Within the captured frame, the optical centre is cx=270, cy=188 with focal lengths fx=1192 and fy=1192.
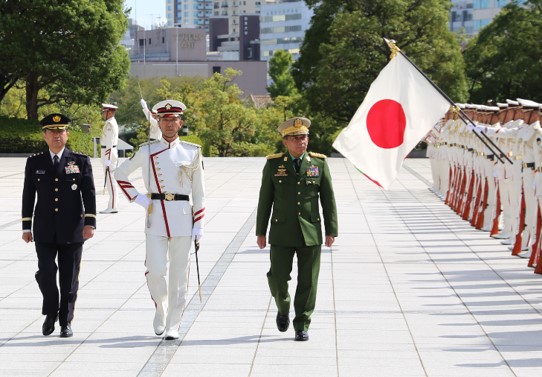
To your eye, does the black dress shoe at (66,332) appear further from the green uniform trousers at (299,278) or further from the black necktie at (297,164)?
the black necktie at (297,164)

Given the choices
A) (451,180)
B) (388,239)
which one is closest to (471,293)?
(388,239)

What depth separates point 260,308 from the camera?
10.5m

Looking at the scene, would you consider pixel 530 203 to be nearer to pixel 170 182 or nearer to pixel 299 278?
pixel 299 278

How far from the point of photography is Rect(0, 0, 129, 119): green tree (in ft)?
144

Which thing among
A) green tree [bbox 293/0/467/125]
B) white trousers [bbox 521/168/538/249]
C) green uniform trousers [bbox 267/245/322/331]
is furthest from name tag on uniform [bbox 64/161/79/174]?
green tree [bbox 293/0/467/125]

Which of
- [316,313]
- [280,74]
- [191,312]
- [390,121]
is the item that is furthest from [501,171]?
[280,74]

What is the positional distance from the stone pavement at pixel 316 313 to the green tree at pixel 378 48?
102 ft

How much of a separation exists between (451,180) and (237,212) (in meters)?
4.31

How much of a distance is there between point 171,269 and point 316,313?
1.65m

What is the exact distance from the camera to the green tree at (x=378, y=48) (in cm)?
4806

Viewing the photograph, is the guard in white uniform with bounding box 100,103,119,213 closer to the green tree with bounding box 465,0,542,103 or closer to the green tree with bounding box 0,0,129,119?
the green tree with bounding box 0,0,129,119

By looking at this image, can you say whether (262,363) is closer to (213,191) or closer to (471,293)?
(471,293)

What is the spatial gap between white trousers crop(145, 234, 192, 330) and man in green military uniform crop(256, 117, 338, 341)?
1.99 feet

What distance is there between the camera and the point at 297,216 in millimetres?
9180
